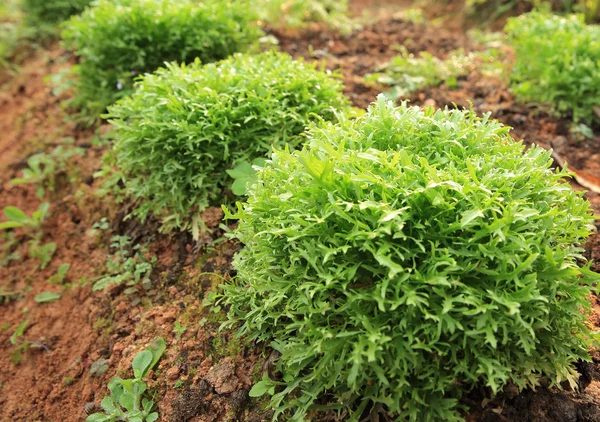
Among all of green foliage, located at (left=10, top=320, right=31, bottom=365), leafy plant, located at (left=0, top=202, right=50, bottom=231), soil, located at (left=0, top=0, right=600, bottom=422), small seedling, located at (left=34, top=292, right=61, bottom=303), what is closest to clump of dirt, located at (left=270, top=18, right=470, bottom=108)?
soil, located at (left=0, top=0, right=600, bottom=422)

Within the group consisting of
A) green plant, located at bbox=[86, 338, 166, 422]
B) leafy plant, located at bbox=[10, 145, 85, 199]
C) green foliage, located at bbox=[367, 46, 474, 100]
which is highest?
green foliage, located at bbox=[367, 46, 474, 100]

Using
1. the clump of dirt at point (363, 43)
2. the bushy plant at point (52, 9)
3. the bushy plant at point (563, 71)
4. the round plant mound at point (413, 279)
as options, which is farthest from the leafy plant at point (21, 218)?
the bushy plant at point (563, 71)

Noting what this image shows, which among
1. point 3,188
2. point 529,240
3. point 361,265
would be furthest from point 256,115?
point 3,188

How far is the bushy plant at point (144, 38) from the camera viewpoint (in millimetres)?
3875

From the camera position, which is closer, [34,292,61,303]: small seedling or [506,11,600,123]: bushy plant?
[34,292,61,303]: small seedling

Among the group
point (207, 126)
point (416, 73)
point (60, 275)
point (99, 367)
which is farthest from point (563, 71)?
point (60, 275)

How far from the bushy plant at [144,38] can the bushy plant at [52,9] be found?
5.31ft

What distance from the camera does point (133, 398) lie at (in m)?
2.33

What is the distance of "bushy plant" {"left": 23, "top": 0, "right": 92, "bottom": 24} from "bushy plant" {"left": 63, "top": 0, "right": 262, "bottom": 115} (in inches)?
63.7

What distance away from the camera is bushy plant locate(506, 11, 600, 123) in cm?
349

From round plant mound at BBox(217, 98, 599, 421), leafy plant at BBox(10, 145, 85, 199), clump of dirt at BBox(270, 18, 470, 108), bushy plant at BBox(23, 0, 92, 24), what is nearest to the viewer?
round plant mound at BBox(217, 98, 599, 421)

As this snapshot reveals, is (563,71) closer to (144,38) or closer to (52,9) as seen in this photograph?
(144,38)

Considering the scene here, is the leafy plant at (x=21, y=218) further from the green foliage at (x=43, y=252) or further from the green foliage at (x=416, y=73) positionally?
the green foliage at (x=416, y=73)

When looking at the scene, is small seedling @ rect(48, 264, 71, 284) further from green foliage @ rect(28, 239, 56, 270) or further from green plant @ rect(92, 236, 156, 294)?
green plant @ rect(92, 236, 156, 294)
